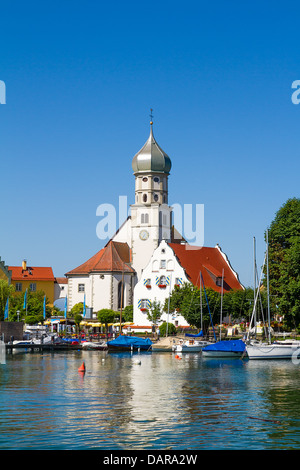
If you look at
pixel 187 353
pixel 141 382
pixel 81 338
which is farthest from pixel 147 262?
pixel 141 382

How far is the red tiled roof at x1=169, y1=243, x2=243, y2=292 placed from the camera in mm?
117938

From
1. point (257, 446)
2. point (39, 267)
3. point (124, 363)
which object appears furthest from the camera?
point (39, 267)

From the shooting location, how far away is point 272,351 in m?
70.2

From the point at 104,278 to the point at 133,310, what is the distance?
9617mm

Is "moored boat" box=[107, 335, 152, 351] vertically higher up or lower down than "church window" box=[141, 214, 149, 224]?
lower down

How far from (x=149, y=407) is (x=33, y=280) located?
112m

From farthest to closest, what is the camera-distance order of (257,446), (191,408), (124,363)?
(124,363) < (191,408) < (257,446)

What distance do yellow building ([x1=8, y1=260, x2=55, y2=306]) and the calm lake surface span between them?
82.4m

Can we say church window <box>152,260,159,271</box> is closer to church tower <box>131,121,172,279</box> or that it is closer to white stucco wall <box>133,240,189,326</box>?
white stucco wall <box>133,240,189,326</box>

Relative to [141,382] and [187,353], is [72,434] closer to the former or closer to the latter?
[141,382]

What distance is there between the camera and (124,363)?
68000 mm

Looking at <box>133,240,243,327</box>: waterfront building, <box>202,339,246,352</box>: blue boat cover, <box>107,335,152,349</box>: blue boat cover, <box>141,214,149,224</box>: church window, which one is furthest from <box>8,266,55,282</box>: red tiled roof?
<box>202,339,246,352</box>: blue boat cover

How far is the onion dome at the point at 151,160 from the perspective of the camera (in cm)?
13162

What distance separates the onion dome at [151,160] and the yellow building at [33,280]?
31790 mm
